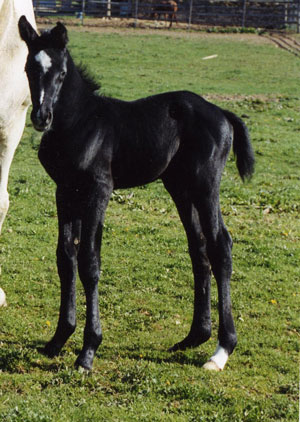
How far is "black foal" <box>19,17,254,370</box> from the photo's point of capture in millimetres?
4730

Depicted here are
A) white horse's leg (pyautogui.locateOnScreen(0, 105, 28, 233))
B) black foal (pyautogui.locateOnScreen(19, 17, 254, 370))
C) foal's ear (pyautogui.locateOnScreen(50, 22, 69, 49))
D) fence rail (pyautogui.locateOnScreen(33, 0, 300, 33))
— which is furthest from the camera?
fence rail (pyautogui.locateOnScreen(33, 0, 300, 33))

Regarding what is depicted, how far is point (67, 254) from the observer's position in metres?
5.02

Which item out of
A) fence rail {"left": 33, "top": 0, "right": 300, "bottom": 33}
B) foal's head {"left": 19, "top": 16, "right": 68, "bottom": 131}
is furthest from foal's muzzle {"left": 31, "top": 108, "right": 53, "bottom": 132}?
fence rail {"left": 33, "top": 0, "right": 300, "bottom": 33}

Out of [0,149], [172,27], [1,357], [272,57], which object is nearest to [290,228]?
[0,149]

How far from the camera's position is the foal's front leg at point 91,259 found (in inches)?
189

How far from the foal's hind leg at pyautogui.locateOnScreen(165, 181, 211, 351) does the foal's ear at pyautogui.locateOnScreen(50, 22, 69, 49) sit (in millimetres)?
1505

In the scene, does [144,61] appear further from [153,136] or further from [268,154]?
[153,136]

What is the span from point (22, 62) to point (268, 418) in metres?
3.66

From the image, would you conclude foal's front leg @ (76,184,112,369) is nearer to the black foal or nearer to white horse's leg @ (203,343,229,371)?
the black foal

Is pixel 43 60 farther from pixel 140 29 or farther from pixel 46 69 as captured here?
pixel 140 29

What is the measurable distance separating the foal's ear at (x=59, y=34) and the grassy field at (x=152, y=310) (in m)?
0.76

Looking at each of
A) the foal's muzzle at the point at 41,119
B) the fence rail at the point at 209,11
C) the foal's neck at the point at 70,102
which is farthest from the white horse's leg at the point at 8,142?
the fence rail at the point at 209,11

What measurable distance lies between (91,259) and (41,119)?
1.14 meters

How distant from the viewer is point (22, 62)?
6.05 metres
